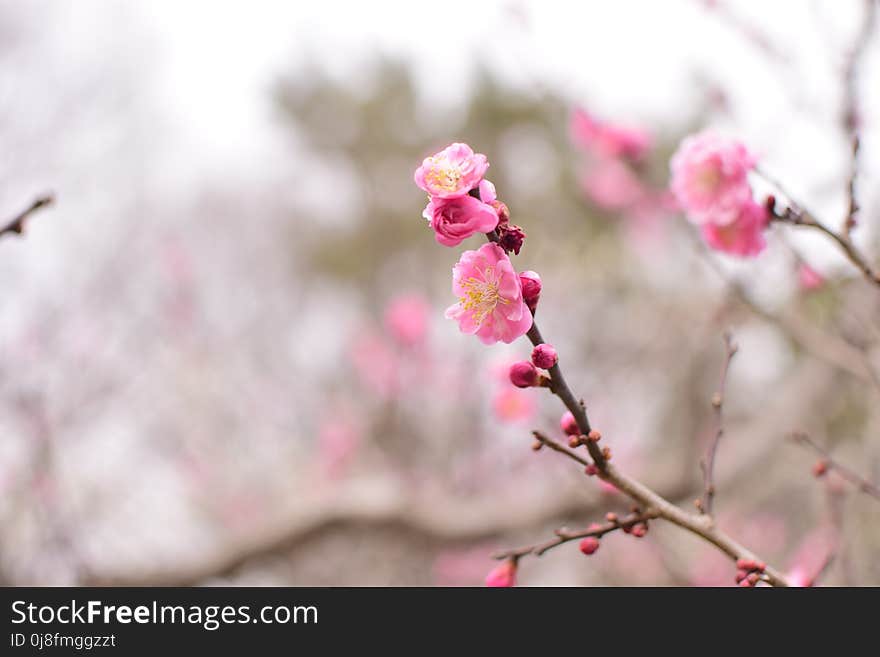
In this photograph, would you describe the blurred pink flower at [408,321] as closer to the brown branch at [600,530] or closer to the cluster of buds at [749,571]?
the brown branch at [600,530]

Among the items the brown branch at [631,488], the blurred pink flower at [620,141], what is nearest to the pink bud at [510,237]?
the brown branch at [631,488]

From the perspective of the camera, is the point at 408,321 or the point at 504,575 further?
the point at 408,321

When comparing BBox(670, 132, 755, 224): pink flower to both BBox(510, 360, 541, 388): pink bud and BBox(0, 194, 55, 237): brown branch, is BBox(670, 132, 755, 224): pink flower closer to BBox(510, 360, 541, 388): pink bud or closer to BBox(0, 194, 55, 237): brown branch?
BBox(510, 360, 541, 388): pink bud

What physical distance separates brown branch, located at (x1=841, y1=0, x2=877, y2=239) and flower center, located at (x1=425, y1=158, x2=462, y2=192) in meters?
0.75

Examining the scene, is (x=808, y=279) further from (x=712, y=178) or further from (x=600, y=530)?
(x=600, y=530)

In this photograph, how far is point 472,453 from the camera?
21.4ft

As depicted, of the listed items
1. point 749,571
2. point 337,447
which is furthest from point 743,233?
point 337,447

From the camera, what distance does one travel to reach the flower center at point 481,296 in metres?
0.98

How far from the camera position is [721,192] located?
A: 152 cm

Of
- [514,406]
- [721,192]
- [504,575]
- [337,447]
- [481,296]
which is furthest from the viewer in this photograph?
[337,447]

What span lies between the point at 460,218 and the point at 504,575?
593 millimetres

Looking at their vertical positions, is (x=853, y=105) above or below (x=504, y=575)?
above

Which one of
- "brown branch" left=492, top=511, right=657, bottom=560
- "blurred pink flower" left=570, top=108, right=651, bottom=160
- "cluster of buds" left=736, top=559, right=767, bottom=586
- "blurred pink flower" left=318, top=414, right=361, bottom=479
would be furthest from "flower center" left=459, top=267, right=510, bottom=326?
"blurred pink flower" left=318, top=414, right=361, bottom=479

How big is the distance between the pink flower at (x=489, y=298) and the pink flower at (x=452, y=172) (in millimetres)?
88
